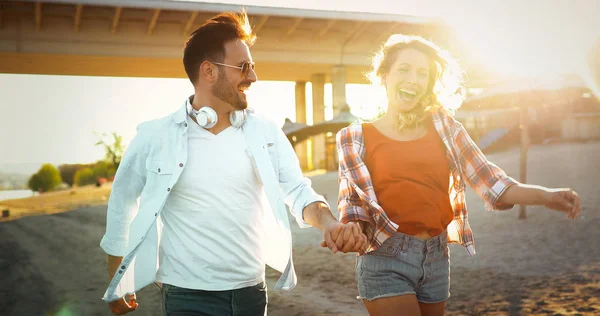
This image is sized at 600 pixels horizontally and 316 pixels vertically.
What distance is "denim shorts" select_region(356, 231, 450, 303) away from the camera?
9.91 ft

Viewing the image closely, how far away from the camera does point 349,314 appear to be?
7.24 meters

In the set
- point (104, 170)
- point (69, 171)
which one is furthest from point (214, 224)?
point (69, 171)

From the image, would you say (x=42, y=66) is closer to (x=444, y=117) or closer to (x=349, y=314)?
(x=349, y=314)

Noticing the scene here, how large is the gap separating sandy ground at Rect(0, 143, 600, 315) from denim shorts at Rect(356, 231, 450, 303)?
4.31 meters

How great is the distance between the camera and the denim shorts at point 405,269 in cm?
302

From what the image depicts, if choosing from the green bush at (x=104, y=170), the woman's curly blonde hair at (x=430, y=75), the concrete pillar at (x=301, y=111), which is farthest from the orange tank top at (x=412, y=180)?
the green bush at (x=104, y=170)

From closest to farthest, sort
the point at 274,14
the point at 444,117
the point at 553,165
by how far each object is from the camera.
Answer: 1. the point at 444,117
2. the point at 553,165
3. the point at 274,14

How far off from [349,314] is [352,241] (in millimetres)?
4721

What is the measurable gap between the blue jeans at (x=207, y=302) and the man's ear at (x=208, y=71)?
3.31 feet

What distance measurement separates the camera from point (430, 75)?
134 inches

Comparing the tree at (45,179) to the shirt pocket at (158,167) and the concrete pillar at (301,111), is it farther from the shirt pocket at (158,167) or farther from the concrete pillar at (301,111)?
the shirt pocket at (158,167)

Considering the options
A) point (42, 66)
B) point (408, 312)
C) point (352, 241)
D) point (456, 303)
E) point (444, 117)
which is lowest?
point (456, 303)

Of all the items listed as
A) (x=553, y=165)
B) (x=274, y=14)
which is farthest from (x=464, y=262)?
(x=274, y=14)

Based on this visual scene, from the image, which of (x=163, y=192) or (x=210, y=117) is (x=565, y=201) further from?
(x=163, y=192)
